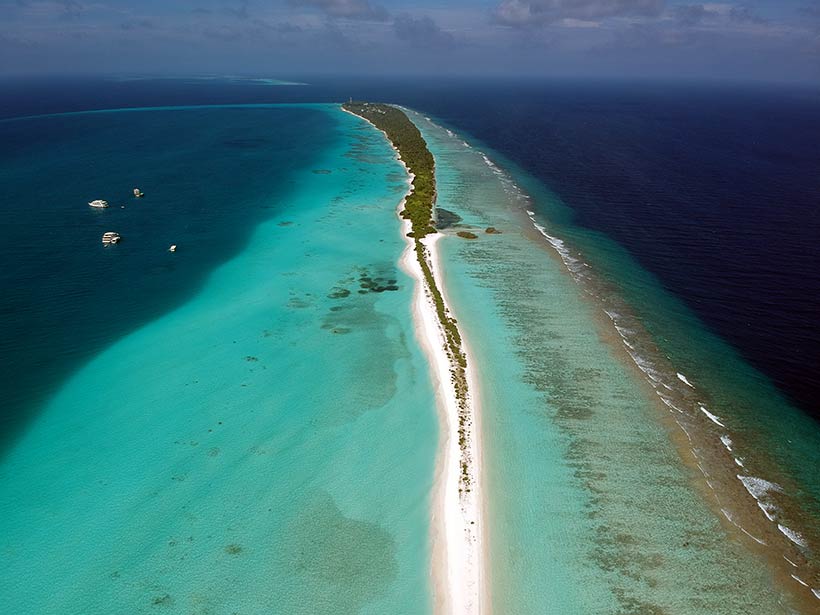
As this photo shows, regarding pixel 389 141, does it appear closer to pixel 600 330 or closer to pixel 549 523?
pixel 600 330

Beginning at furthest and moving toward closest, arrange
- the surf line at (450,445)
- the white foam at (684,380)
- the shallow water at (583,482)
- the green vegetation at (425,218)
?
the white foam at (684,380) < the green vegetation at (425,218) < the surf line at (450,445) < the shallow water at (583,482)

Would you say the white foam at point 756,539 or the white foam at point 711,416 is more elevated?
the white foam at point 711,416

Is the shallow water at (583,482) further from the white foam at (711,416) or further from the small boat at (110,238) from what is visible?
the small boat at (110,238)

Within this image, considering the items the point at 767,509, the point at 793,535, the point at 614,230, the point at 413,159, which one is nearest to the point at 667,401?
the point at 767,509

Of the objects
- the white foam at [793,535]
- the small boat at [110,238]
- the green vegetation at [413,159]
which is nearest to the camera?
the white foam at [793,535]

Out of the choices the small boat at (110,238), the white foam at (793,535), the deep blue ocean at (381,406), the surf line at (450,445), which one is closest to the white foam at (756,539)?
the deep blue ocean at (381,406)

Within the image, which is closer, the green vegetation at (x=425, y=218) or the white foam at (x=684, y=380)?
the green vegetation at (x=425, y=218)

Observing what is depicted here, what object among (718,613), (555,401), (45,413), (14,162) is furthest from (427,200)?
(14,162)

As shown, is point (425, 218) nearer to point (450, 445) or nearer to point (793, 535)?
point (450, 445)
